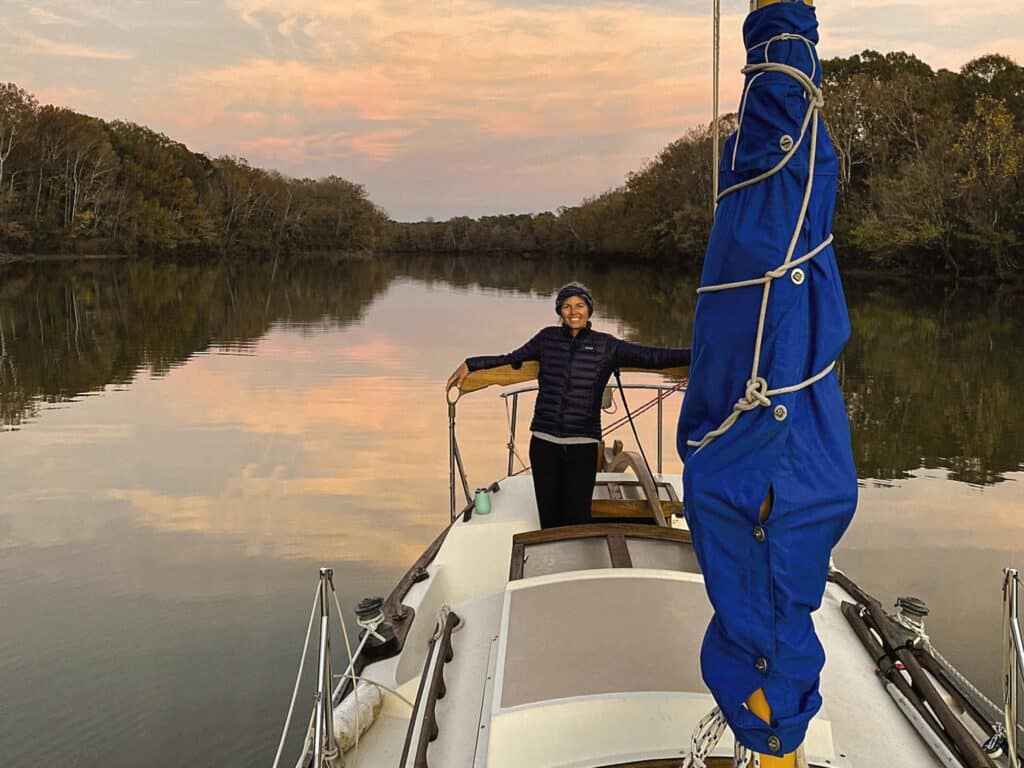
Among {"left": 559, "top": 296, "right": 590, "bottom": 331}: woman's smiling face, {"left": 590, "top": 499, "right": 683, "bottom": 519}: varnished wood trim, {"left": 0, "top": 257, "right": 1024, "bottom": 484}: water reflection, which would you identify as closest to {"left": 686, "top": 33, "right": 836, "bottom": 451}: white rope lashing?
{"left": 559, "top": 296, "right": 590, "bottom": 331}: woman's smiling face

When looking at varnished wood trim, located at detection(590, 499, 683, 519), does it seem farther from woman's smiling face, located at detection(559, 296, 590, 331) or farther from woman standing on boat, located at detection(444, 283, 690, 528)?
woman's smiling face, located at detection(559, 296, 590, 331)

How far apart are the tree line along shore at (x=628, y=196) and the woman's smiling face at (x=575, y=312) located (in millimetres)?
32718

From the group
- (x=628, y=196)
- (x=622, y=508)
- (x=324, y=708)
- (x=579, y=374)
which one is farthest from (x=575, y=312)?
(x=628, y=196)

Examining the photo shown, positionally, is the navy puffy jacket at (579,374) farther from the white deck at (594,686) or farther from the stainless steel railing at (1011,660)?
the stainless steel railing at (1011,660)

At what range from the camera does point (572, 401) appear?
4988mm

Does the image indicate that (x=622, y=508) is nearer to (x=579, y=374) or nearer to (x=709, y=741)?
(x=579, y=374)

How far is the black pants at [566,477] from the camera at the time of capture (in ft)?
16.4

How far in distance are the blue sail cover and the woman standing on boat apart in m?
2.80

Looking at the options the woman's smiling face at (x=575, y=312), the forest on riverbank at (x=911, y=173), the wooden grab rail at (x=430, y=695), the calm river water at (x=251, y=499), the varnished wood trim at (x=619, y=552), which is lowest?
the calm river water at (x=251, y=499)

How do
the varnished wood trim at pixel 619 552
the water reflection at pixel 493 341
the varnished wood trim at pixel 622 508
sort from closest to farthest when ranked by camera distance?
the varnished wood trim at pixel 619 552, the varnished wood trim at pixel 622 508, the water reflection at pixel 493 341

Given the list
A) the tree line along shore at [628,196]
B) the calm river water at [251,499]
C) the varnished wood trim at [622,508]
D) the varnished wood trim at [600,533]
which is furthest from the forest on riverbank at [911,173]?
the varnished wood trim at [600,533]

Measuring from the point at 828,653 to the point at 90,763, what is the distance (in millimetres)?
3947

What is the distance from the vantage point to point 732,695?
6.74ft

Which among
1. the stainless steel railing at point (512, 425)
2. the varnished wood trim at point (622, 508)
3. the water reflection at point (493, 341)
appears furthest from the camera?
the water reflection at point (493, 341)
